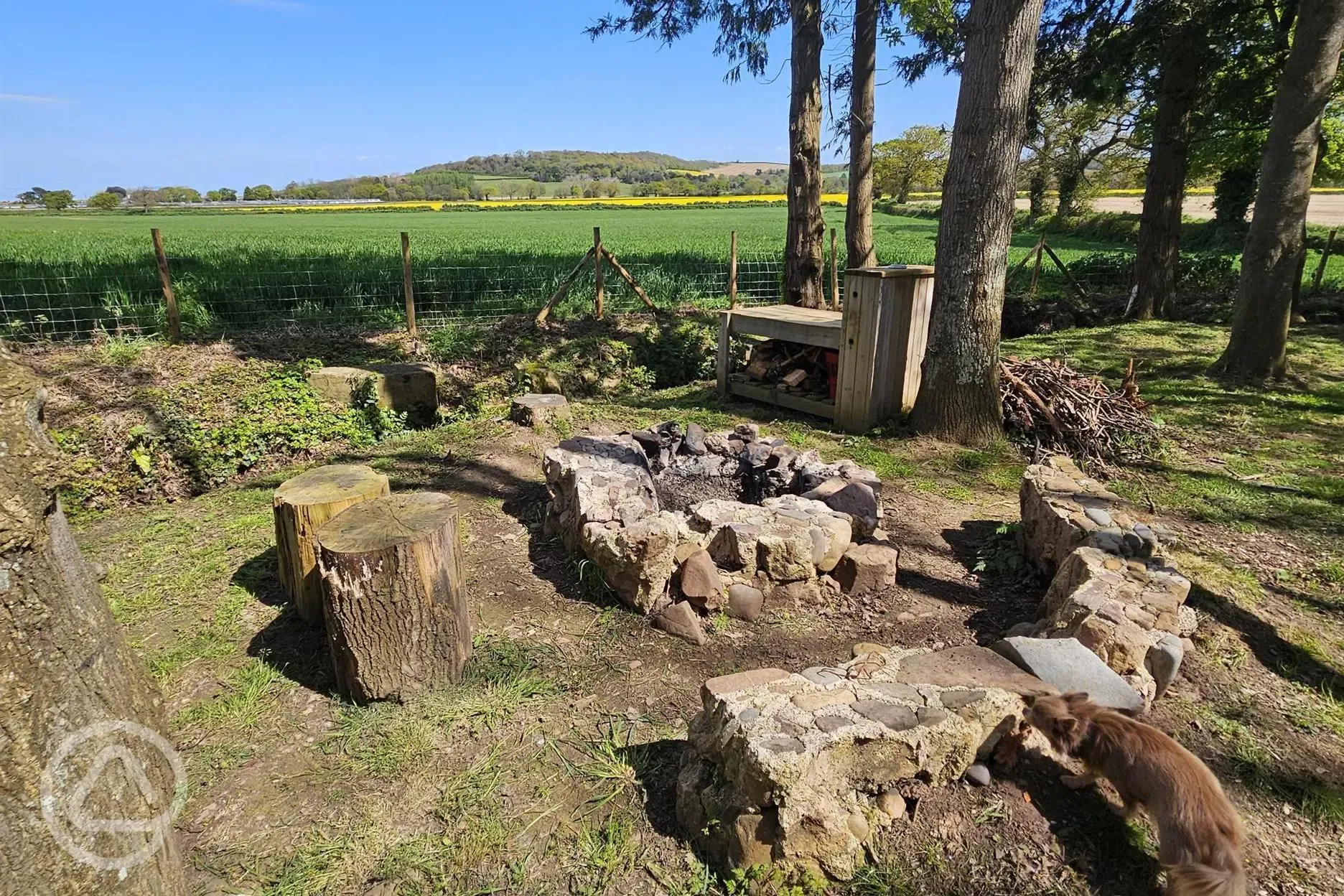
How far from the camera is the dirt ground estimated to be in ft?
7.54

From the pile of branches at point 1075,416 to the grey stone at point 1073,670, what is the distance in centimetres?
362

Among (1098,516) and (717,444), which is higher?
(1098,516)

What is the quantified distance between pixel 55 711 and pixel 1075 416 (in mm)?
6933

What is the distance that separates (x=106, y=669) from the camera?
1.90m

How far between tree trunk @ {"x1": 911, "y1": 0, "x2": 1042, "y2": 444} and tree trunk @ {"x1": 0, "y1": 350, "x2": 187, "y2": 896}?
600cm

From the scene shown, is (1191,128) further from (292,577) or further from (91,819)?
(91,819)

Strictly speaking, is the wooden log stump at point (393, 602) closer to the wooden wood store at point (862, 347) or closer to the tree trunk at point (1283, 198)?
the wooden wood store at point (862, 347)

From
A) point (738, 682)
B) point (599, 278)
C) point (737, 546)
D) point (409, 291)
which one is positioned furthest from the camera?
point (599, 278)

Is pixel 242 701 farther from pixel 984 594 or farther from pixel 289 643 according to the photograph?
pixel 984 594

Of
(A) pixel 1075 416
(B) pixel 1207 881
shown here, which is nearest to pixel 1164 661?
(B) pixel 1207 881

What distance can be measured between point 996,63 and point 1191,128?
1118cm

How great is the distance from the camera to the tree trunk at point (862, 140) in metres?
11.4

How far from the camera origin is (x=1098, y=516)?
409 cm

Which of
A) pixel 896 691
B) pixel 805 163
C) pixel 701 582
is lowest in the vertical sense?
pixel 701 582
